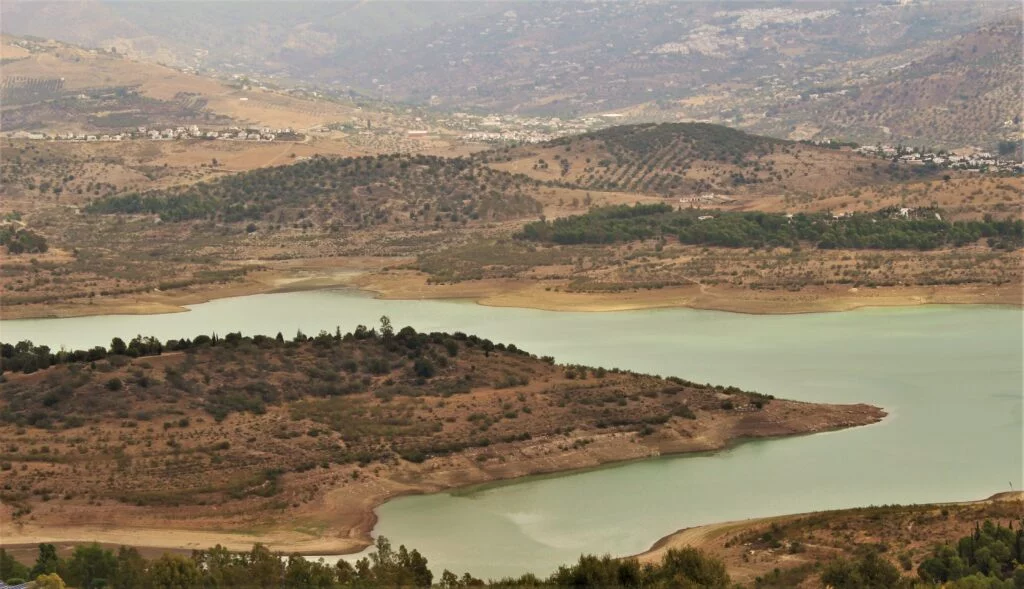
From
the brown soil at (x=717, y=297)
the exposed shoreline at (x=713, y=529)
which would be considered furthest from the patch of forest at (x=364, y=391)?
the brown soil at (x=717, y=297)

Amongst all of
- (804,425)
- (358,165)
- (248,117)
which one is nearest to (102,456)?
(804,425)

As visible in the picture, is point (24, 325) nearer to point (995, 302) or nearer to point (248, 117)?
point (995, 302)

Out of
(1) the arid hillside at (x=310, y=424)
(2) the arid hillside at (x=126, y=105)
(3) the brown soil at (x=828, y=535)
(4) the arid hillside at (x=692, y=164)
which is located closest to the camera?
(3) the brown soil at (x=828, y=535)

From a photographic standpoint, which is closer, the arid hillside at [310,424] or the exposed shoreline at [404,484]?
the exposed shoreline at [404,484]

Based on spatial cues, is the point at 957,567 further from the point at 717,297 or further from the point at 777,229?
the point at 777,229

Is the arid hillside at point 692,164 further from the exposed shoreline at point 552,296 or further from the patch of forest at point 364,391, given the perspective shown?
the patch of forest at point 364,391

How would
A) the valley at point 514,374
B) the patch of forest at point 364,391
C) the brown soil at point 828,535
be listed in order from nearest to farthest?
the brown soil at point 828,535 → the valley at point 514,374 → the patch of forest at point 364,391
